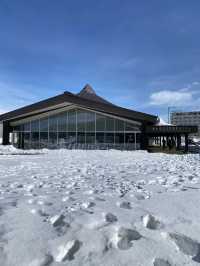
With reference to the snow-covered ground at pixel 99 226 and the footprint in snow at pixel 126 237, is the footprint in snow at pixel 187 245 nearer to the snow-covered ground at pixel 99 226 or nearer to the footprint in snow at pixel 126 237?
the snow-covered ground at pixel 99 226

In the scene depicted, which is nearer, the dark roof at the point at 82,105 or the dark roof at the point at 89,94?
the dark roof at the point at 82,105

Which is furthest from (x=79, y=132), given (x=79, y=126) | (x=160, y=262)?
(x=160, y=262)

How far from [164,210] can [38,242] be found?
5.31 feet

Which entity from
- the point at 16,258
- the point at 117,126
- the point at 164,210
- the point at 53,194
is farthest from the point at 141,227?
the point at 117,126

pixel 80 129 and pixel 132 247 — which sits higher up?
pixel 80 129

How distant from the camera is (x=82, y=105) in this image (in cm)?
1939

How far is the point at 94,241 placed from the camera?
240 cm

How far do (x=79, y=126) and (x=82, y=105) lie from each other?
5.97 ft

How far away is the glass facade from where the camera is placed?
1977 cm

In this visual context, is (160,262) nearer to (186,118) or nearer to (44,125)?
(44,125)

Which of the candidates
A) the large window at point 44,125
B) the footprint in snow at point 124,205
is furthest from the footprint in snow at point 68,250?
the large window at point 44,125

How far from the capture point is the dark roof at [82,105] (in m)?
18.4

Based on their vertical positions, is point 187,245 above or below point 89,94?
below

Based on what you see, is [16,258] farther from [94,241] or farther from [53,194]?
[53,194]
